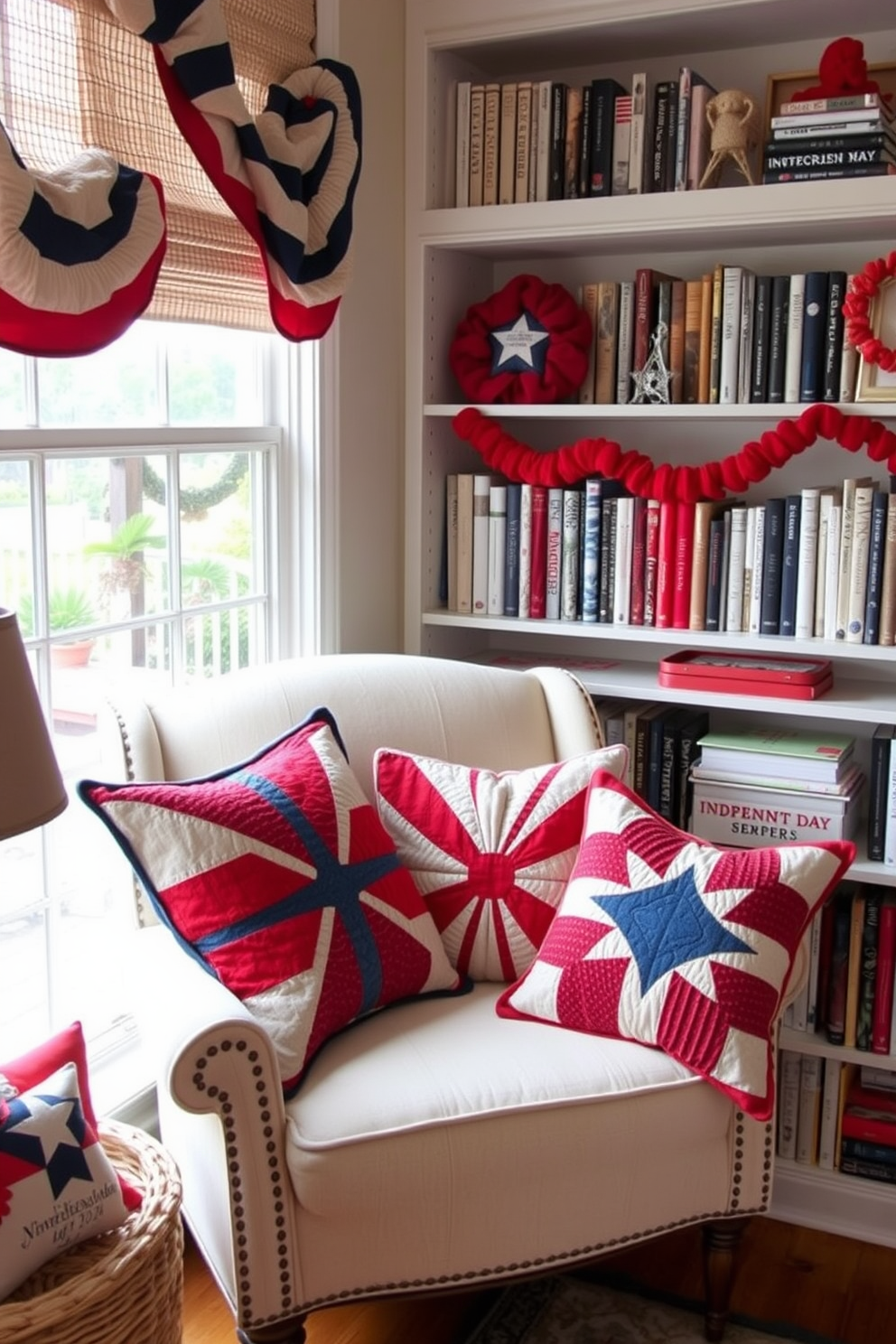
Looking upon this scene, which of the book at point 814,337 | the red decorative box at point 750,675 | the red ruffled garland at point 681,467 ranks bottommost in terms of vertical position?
the red decorative box at point 750,675

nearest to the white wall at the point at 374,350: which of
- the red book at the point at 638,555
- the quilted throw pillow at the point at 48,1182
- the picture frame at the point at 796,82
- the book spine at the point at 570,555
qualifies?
the book spine at the point at 570,555

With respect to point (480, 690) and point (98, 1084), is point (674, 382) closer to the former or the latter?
point (480, 690)

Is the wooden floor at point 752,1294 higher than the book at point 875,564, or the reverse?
the book at point 875,564

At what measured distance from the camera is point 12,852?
191cm

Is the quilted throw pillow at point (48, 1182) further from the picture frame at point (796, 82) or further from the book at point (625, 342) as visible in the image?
the picture frame at point (796, 82)

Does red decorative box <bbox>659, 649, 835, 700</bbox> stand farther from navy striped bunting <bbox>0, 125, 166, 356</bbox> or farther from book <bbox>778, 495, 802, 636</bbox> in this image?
navy striped bunting <bbox>0, 125, 166, 356</bbox>

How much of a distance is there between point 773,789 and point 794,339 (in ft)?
2.52

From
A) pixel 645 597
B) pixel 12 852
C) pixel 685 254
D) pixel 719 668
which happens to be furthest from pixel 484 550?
pixel 12 852

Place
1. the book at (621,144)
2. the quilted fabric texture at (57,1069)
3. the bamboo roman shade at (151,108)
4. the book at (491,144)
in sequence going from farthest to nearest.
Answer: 1. the book at (491,144)
2. the book at (621,144)
3. the bamboo roman shade at (151,108)
4. the quilted fabric texture at (57,1069)

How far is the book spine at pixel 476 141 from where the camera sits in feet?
7.97

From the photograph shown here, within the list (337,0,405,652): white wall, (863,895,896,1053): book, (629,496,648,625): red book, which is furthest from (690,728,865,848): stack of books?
(337,0,405,652): white wall

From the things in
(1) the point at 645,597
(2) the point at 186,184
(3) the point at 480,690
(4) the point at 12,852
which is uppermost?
(2) the point at 186,184

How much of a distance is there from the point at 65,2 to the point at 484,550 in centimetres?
120

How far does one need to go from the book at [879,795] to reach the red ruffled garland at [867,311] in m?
0.61
